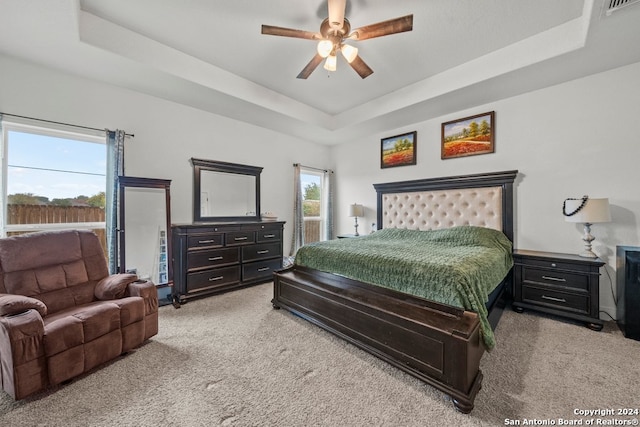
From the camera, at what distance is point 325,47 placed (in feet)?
7.84

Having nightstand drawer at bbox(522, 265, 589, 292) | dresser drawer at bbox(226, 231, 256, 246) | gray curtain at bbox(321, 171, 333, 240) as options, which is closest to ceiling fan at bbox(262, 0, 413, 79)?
dresser drawer at bbox(226, 231, 256, 246)

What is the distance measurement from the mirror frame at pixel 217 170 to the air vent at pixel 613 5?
4.47 meters

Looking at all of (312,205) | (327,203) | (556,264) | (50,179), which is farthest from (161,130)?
(556,264)

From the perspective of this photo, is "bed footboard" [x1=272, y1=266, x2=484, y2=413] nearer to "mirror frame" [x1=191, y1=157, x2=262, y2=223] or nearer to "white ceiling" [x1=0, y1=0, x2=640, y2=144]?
"mirror frame" [x1=191, y1=157, x2=262, y2=223]

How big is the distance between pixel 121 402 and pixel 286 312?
5.56 ft

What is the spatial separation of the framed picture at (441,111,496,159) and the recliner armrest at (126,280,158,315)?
4.45 meters

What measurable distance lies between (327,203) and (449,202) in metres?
2.67

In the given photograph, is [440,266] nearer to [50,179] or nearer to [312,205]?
[312,205]

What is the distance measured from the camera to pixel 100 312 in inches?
78.8

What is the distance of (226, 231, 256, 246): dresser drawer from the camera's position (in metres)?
3.82

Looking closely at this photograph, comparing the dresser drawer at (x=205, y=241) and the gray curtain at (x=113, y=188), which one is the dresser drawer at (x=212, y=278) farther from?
the gray curtain at (x=113, y=188)

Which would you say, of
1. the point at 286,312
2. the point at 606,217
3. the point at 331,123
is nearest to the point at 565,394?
the point at 606,217

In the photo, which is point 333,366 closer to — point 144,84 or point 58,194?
point 58,194

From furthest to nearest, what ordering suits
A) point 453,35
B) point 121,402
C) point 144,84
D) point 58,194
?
point 144,84
point 58,194
point 453,35
point 121,402
